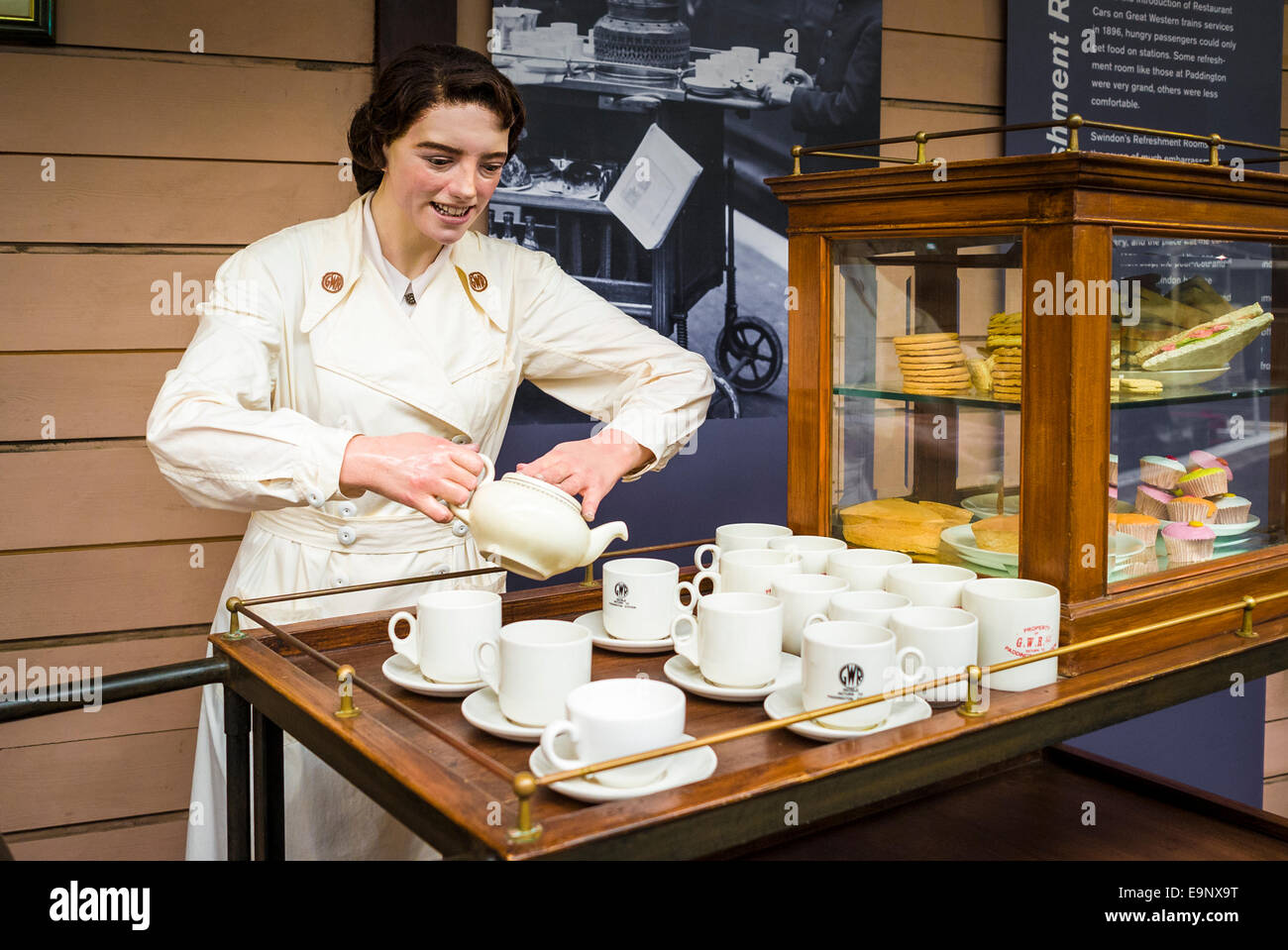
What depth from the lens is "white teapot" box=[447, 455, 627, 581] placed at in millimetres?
1372

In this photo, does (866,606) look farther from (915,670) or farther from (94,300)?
(94,300)

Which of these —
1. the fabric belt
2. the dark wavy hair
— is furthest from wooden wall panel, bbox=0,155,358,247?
the fabric belt

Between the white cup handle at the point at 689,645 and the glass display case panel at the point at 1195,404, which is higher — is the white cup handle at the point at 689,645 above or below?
below

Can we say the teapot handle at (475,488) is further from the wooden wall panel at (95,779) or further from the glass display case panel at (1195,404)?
the wooden wall panel at (95,779)

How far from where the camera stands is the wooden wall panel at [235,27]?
7.40ft

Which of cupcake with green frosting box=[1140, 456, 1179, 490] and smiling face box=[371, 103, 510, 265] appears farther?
smiling face box=[371, 103, 510, 265]

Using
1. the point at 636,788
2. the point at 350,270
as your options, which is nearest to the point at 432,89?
the point at 350,270

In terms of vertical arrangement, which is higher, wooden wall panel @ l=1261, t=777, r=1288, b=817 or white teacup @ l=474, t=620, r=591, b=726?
white teacup @ l=474, t=620, r=591, b=726

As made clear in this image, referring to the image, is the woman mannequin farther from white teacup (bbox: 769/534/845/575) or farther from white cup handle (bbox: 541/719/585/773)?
white cup handle (bbox: 541/719/585/773)

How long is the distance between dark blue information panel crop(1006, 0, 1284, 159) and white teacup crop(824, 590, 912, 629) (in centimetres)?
215

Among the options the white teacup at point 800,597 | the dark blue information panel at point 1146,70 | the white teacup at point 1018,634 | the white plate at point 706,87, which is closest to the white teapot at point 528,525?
the white teacup at point 800,597
